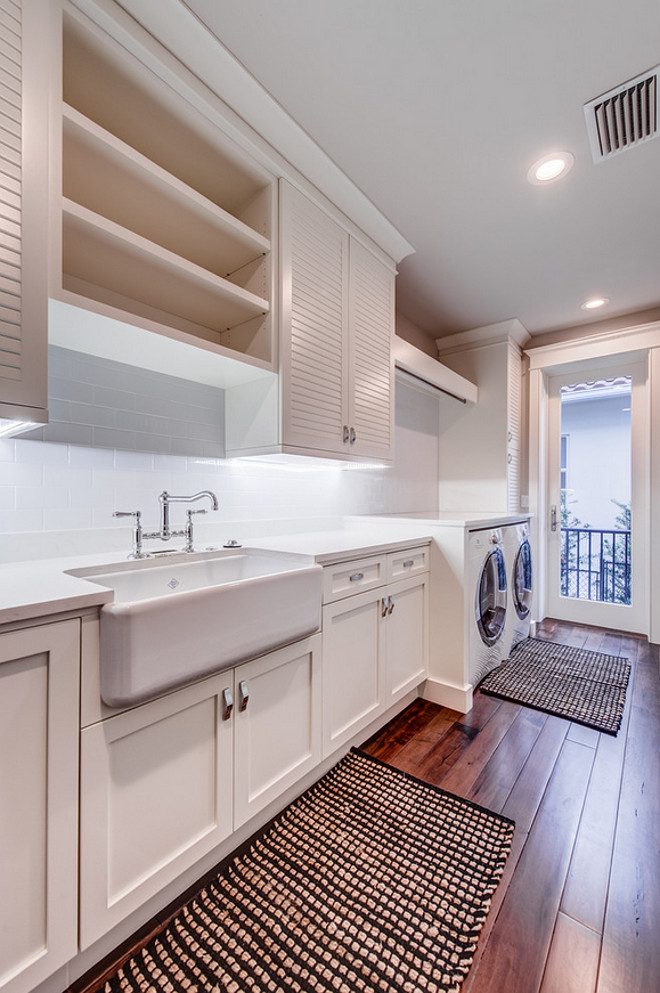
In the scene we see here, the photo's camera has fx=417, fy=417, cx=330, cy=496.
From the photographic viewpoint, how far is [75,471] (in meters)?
1.48

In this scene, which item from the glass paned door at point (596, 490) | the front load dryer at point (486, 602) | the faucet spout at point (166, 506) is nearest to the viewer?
the faucet spout at point (166, 506)

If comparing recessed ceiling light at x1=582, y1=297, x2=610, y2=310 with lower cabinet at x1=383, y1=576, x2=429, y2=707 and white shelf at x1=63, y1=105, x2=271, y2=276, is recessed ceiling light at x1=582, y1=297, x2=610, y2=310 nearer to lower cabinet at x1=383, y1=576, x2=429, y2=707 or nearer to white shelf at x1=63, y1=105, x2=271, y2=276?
lower cabinet at x1=383, y1=576, x2=429, y2=707

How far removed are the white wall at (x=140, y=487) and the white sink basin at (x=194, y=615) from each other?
0.26m

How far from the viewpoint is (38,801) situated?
2.83 ft

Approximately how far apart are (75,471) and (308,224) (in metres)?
1.44

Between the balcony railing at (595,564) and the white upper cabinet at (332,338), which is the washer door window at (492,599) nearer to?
the white upper cabinet at (332,338)

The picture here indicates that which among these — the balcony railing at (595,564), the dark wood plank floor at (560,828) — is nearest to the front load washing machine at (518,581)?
the dark wood plank floor at (560,828)

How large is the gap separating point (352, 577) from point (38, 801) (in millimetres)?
1184

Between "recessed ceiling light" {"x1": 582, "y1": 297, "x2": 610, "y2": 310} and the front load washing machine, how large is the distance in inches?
68.1

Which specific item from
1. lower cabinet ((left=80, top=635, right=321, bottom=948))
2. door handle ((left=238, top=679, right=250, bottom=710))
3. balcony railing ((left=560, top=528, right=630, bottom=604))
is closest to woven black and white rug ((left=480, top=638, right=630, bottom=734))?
balcony railing ((left=560, top=528, right=630, bottom=604))

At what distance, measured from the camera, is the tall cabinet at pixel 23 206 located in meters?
1.02

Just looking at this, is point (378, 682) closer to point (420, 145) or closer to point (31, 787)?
point (31, 787)

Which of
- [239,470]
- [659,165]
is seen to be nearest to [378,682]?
[239,470]

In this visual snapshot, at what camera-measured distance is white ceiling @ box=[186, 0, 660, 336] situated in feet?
4.14
